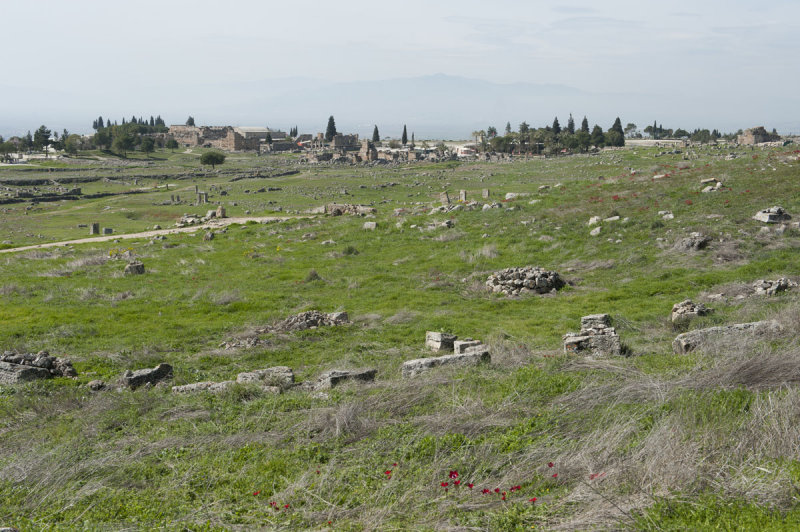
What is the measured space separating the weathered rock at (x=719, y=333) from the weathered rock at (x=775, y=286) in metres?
4.18

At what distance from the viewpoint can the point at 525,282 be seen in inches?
843

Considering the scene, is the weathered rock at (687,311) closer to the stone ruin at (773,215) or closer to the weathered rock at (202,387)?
the stone ruin at (773,215)

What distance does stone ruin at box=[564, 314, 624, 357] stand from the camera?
13.3 meters

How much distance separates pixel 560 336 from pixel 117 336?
556 inches

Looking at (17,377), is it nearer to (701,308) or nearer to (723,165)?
(701,308)

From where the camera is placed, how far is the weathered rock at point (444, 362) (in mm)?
12930

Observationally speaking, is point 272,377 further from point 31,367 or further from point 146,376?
point 31,367

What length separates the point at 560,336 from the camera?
1591 centimetres

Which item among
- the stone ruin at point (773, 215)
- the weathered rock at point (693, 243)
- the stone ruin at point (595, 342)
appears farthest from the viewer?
the stone ruin at point (773, 215)

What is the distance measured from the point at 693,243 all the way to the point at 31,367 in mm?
23717

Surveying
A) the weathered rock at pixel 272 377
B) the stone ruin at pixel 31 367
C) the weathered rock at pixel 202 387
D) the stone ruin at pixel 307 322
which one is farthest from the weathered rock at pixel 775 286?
the stone ruin at pixel 31 367

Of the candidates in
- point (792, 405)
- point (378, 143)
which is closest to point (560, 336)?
point (792, 405)

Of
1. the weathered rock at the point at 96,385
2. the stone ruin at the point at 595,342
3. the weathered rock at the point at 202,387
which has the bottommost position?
the weathered rock at the point at 96,385

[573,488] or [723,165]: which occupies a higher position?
[723,165]
